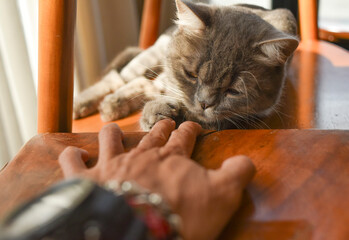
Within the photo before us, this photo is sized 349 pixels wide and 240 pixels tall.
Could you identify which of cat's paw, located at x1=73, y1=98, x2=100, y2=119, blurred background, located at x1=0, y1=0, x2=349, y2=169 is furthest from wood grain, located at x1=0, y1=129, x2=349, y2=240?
blurred background, located at x1=0, y1=0, x2=349, y2=169

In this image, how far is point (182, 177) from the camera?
431 mm

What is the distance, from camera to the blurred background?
3.44ft

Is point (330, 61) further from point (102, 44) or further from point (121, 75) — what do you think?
point (102, 44)

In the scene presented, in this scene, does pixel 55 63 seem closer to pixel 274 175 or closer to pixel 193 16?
pixel 193 16

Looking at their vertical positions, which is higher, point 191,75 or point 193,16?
point 193,16

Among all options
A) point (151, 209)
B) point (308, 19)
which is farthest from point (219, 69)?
point (308, 19)

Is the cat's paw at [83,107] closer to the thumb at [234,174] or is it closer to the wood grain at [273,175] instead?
the wood grain at [273,175]

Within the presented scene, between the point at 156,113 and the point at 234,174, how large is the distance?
39 cm

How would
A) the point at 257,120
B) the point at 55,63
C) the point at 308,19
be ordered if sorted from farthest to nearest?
the point at 308,19 → the point at 257,120 → the point at 55,63

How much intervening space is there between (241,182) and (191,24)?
547mm

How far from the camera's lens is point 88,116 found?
108cm

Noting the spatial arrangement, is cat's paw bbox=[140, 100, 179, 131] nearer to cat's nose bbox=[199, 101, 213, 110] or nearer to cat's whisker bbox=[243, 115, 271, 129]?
cat's nose bbox=[199, 101, 213, 110]

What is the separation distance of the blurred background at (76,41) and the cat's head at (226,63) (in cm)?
51

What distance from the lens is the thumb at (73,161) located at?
49cm
